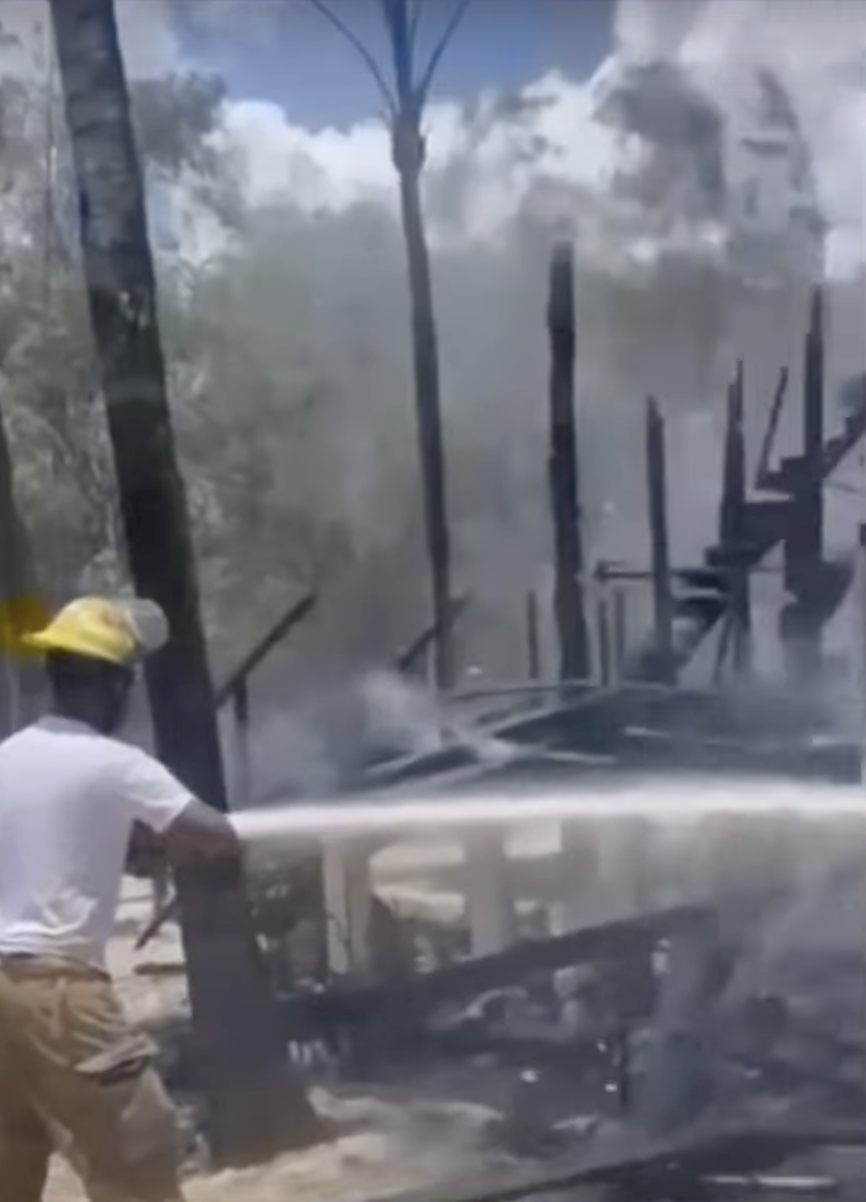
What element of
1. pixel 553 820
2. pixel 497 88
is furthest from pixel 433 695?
pixel 497 88

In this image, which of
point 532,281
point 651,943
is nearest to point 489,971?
point 651,943

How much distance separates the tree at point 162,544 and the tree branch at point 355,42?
0.28 m

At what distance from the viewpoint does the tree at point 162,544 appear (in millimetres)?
3707

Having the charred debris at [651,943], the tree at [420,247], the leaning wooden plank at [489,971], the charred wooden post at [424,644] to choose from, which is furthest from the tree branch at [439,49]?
the leaning wooden plank at [489,971]

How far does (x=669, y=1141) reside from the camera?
151 inches

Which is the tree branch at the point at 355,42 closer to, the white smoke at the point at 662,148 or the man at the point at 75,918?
the white smoke at the point at 662,148

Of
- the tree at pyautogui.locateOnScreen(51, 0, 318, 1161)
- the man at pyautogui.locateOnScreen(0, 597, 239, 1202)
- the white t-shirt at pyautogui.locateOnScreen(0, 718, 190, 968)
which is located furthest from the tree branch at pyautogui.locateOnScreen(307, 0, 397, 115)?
the white t-shirt at pyautogui.locateOnScreen(0, 718, 190, 968)

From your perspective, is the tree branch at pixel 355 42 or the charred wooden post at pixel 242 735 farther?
the charred wooden post at pixel 242 735

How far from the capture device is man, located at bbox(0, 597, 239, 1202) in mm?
3652

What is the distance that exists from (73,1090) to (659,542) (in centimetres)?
106

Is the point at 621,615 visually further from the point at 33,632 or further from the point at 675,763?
the point at 33,632

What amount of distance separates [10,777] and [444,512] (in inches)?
26.4

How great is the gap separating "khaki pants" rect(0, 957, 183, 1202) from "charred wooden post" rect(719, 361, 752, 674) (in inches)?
37.6

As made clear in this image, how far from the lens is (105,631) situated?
371 centimetres
